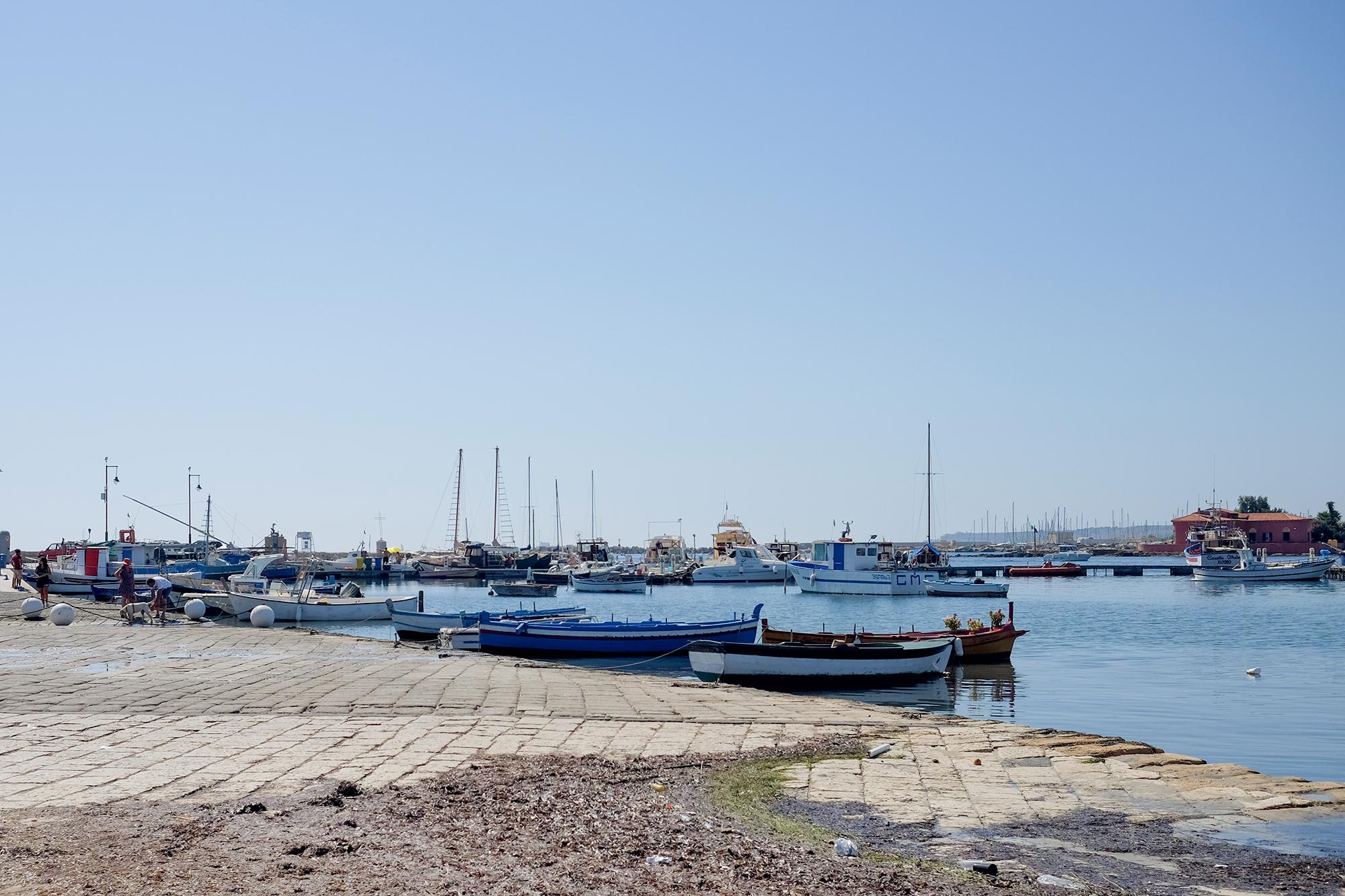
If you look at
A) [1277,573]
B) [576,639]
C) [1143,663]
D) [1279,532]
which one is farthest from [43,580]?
[1279,532]

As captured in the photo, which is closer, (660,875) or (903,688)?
(660,875)

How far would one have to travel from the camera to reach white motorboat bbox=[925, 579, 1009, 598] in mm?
69125

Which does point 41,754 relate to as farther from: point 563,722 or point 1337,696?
point 1337,696

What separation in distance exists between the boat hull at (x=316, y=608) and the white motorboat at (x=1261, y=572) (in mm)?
71505

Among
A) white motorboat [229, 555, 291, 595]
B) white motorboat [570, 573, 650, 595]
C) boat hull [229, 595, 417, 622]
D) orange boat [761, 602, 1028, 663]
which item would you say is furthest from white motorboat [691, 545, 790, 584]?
orange boat [761, 602, 1028, 663]

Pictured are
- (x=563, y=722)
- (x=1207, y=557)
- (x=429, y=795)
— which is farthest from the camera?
(x=1207, y=557)

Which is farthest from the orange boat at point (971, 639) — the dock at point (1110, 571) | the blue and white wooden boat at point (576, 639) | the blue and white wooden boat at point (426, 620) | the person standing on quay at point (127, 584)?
the dock at point (1110, 571)

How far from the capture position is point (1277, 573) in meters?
88.3

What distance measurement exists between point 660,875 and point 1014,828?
142 inches

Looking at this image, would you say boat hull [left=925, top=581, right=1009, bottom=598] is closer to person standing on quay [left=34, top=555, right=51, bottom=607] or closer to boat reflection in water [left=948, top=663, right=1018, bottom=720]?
boat reflection in water [left=948, top=663, right=1018, bottom=720]

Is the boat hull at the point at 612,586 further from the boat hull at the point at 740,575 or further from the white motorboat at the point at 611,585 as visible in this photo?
the boat hull at the point at 740,575

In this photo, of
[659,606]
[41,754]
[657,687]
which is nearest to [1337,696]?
[657,687]

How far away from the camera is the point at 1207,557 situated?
92.8m

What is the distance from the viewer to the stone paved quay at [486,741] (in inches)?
386
